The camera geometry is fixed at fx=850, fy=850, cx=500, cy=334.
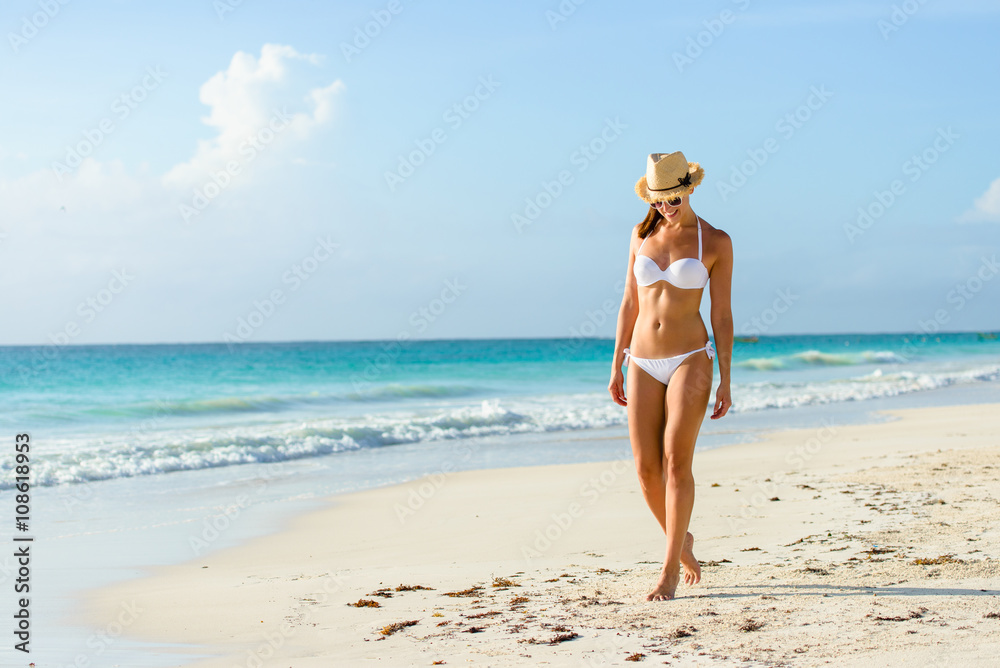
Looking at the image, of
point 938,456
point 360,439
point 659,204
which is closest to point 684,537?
point 659,204

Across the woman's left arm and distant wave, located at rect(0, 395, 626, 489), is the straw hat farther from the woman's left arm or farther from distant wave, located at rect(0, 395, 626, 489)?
distant wave, located at rect(0, 395, 626, 489)

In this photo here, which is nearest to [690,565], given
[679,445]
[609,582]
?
[609,582]

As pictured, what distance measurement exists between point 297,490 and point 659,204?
6.21 meters

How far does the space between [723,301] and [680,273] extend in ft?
0.88

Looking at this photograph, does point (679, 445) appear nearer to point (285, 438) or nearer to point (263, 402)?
point (285, 438)

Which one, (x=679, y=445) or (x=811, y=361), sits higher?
(x=679, y=445)

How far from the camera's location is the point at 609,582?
4.37 m

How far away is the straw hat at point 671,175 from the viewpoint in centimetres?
389

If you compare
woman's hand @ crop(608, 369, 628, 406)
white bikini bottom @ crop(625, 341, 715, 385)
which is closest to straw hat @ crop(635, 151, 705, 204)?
white bikini bottom @ crop(625, 341, 715, 385)

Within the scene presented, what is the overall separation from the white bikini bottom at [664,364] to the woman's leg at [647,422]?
25 millimetres

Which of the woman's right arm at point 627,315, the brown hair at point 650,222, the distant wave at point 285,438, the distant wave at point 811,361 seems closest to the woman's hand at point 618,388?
the woman's right arm at point 627,315

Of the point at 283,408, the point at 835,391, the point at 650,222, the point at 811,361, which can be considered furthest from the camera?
the point at 811,361

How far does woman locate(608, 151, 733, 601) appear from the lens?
386 cm

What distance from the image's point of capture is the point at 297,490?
9.00 metres
